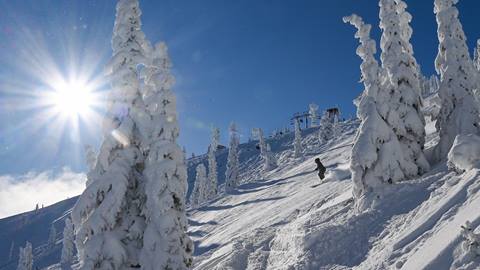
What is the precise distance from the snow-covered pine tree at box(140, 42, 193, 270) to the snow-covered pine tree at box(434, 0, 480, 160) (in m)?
16.6

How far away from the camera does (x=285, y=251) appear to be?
20.2 metres

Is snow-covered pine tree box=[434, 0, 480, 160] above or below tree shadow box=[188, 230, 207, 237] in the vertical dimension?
above

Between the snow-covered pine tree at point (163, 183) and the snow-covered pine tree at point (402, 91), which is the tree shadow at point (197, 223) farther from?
the snow-covered pine tree at point (163, 183)

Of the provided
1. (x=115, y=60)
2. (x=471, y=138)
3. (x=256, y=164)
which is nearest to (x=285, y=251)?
(x=471, y=138)

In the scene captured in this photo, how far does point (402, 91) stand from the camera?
27203mm

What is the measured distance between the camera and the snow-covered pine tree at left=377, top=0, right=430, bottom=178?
25.7m

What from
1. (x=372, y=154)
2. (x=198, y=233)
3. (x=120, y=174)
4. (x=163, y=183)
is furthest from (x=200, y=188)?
(x=163, y=183)

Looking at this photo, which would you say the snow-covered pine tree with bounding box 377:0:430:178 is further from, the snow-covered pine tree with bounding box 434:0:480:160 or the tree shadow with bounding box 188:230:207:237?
the tree shadow with bounding box 188:230:207:237

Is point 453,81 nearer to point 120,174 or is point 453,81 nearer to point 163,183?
point 163,183

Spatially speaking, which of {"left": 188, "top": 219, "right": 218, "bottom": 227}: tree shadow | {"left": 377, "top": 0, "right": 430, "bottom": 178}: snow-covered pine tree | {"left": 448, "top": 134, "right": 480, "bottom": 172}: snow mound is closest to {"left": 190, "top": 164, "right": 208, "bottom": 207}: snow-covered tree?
{"left": 188, "top": 219, "right": 218, "bottom": 227}: tree shadow

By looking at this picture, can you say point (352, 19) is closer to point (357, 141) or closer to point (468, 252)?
point (357, 141)

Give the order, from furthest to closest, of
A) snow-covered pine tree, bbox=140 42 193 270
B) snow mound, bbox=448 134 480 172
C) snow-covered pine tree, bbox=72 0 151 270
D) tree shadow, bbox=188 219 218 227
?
tree shadow, bbox=188 219 218 227
snow mound, bbox=448 134 480 172
snow-covered pine tree, bbox=140 42 193 270
snow-covered pine tree, bbox=72 0 151 270

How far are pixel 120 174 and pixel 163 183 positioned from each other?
5.88 ft

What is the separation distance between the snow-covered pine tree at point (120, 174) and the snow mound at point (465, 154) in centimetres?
1324
